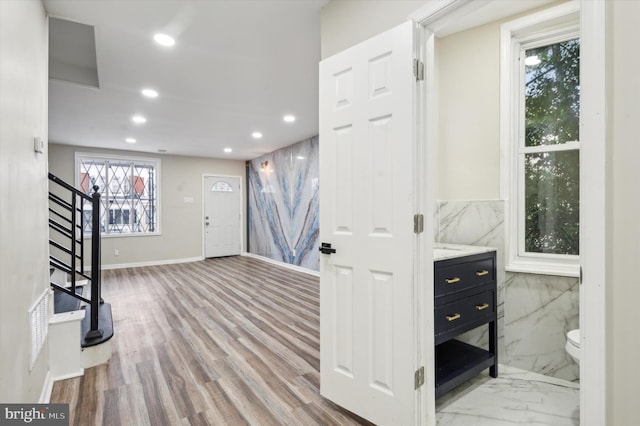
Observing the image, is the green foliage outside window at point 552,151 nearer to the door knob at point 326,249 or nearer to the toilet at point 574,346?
the toilet at point 574,346

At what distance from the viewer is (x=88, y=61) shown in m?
3.29

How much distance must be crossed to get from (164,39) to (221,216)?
19.7ft

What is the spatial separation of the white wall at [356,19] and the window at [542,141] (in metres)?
1.29

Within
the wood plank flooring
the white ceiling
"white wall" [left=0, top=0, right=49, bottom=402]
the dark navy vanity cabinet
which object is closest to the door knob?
the dark navy vanity cabinet

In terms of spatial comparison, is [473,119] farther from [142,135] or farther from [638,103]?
[142,135]

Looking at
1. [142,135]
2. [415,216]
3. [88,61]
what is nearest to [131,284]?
[142,135]

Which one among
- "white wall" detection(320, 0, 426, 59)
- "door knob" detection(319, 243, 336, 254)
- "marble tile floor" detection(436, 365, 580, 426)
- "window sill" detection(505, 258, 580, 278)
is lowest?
"marble tile floor" detection(436, 365, 580, 426)

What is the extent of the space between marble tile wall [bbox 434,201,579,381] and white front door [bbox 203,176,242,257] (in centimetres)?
659

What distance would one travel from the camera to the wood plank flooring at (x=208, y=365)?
191cm

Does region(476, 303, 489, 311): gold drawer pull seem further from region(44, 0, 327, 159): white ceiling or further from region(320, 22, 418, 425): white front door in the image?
region(44, 0, 327, 159): white ceiling

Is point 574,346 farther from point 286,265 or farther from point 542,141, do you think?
point 286,265

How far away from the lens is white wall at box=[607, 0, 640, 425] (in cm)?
93

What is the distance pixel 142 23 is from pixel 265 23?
2.95 ft

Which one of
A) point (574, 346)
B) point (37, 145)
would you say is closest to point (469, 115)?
point (574, 346)
